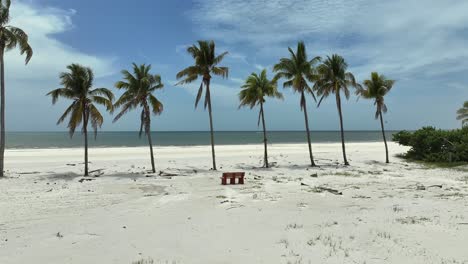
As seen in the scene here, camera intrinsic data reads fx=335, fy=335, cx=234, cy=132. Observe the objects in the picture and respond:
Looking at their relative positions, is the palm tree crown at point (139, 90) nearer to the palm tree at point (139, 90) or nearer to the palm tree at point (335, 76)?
the palm tree at point (139, 90)

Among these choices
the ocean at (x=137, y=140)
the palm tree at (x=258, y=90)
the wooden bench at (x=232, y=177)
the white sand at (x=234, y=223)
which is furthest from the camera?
the ocean at (x=137, y=140)

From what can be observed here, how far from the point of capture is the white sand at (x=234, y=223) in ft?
22.3

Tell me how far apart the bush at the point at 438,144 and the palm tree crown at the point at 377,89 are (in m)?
4.33

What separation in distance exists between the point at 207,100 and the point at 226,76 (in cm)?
228

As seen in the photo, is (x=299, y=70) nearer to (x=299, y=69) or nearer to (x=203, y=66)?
(x=299, y=69)

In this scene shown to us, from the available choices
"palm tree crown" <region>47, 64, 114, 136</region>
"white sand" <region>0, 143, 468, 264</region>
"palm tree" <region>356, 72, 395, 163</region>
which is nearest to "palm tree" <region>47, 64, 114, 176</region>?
"palm tree crown" <region>47, 64, 114, 136</region>

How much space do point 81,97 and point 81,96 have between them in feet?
0.21

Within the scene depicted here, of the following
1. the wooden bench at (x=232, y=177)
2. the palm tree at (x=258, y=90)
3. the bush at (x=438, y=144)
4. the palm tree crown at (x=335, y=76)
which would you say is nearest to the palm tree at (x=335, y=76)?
the palm tree crown at (x=335, y=76)

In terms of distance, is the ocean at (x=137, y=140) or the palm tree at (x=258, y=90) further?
the ocean at (x=137, y=140)

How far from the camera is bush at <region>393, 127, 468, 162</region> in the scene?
88.7ft

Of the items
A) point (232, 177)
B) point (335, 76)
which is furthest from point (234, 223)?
point (335, 76)

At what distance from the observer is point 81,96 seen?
21.3 m

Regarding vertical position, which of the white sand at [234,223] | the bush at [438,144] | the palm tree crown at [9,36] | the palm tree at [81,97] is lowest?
the white sand at [234,223]

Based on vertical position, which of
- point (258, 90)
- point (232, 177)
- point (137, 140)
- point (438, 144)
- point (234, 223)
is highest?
point (258, 90)
